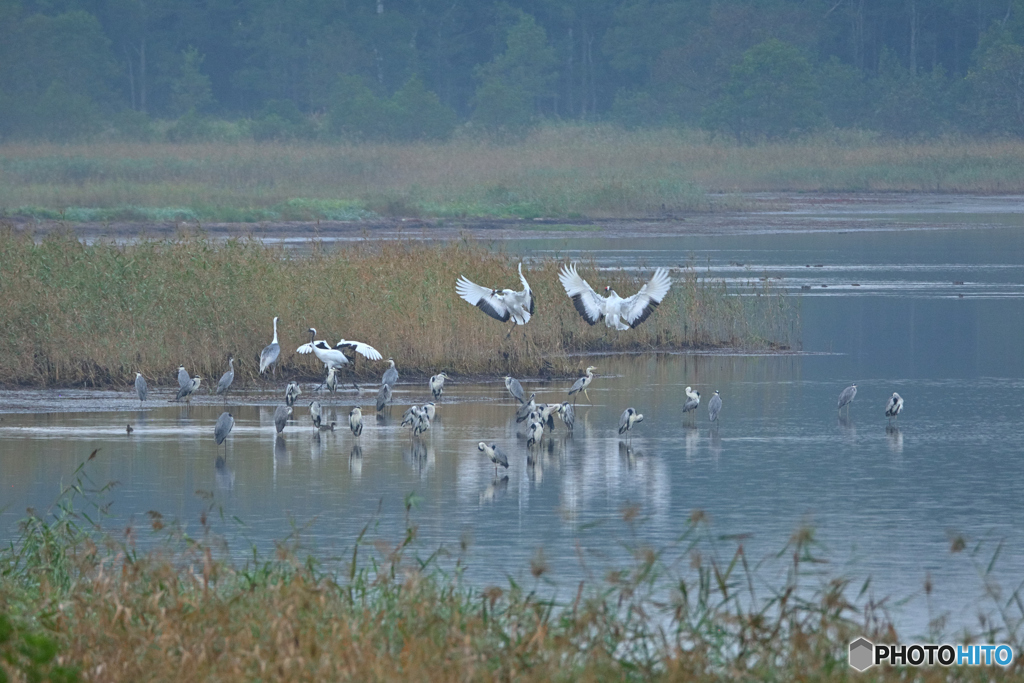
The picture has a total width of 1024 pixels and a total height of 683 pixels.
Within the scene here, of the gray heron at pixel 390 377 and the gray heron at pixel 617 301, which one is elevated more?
the gray heron at pixel 617 301

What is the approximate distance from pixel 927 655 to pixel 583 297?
10.1 m

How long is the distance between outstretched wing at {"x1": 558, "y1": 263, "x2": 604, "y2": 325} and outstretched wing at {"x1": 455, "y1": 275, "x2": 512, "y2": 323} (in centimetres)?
62

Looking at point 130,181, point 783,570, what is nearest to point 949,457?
point 783,570

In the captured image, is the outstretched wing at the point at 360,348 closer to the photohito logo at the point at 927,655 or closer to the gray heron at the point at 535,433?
the gray heron at the point at 535,433

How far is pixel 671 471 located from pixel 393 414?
335 cm

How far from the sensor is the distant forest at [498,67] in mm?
59594

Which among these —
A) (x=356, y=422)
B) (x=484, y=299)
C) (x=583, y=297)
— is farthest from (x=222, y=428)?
(x=583, y=297)

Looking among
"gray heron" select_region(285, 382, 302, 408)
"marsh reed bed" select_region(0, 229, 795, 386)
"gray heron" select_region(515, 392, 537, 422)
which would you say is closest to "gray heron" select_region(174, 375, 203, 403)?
"gray heron" select_region(285, 382, 302, 408)

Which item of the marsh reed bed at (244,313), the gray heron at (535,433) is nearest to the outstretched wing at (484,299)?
the marsh reed bed at (244,313)

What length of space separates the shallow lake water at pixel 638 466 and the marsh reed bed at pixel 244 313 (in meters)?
0.37

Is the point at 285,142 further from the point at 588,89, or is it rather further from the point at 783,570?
the point at 783,570

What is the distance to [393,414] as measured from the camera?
46.7ft

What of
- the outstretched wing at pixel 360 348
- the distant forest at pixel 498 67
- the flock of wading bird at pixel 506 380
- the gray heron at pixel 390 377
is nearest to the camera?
the flock of wading bird at pixel 506 380

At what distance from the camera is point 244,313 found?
15664 millimetres
